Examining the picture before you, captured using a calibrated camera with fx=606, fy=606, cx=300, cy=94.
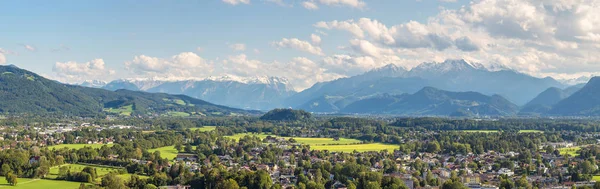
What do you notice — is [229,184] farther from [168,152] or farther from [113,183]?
[168,152]

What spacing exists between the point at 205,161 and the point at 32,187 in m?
32.7

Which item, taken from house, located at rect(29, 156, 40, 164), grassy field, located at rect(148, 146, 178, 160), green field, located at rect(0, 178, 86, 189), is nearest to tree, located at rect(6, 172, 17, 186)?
green field, located at rect(0, 178, 86, 189)

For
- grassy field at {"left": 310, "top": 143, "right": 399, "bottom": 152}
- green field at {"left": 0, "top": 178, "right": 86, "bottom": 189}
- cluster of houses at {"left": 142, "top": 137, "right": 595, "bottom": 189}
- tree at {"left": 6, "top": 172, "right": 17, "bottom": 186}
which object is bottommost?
green field at {"left": 0, "top": 178, "right": 86, "bottom": 189}

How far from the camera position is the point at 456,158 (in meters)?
105

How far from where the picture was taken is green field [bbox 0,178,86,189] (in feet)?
227

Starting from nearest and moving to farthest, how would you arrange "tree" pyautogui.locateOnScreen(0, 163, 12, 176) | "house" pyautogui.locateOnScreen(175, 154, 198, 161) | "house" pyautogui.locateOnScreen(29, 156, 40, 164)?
1. "tree" pyautogui.locateOnScreen(0, 163, 12, 176)
2. "house" pyautogui.locateOnScreen(29, 156, 40, 164)
3. "house" pyautogui.locateOnScreen(175, 154, 198, 161)

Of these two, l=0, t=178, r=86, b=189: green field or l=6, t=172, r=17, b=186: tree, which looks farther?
l=6, t=172, r=17, b=186: tree

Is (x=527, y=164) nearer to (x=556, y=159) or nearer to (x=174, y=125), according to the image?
(x=556, y=159)

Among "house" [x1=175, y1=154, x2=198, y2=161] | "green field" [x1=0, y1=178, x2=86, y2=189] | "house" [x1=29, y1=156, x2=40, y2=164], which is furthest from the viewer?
"house" [x1=175, y1=154, x2=198, y2=161]

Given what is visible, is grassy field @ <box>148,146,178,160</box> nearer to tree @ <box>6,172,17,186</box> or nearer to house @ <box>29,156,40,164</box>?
house @ <box>29,156,40,164</box>

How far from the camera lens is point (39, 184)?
71.2 metres

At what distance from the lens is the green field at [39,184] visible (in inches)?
2719

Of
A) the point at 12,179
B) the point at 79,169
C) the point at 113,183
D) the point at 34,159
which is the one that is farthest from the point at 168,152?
the point at 113,183

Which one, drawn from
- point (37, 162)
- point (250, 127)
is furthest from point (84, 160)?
point (250, 127)
